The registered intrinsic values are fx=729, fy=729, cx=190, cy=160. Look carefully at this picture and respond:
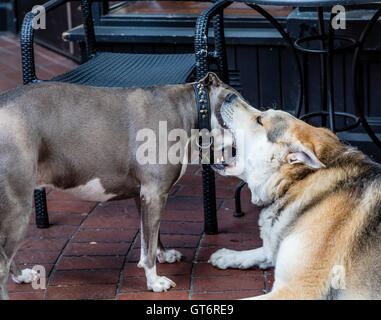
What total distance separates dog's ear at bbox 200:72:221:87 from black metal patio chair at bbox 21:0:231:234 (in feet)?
0.55

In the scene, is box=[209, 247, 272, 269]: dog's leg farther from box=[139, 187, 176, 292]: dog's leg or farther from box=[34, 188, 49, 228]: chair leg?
box=[34, 188, 49, 228]: chair leg

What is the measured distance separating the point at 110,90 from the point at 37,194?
0.88 m

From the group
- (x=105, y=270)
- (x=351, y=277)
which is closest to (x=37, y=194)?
(x=105, y=270)

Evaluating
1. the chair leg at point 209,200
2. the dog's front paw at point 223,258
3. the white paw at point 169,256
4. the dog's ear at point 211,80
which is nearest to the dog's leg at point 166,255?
the white paw at point 169,256

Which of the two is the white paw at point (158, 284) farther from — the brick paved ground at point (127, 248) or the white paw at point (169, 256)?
the white paw at point (169, 256)

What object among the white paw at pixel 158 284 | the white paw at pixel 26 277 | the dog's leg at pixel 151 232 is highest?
the dog's leg at pixel 151 232

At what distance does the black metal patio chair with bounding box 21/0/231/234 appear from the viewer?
3574 millimetres

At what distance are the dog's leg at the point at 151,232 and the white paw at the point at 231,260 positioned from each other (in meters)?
0.30

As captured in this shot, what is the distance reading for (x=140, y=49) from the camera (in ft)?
17.4

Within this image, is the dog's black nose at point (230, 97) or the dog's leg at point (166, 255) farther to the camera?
the dog's leg at point (166, 255)

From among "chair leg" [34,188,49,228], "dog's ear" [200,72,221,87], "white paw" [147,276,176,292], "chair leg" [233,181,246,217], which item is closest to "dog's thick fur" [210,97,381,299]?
"dog's ear" [200,72,221,87]

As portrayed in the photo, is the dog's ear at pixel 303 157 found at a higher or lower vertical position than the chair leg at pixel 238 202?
higher

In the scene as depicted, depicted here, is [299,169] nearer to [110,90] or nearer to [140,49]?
[110,90]

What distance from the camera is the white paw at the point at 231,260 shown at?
3555 mm
